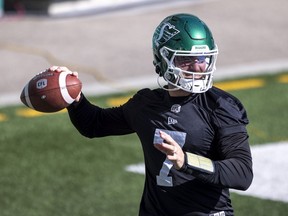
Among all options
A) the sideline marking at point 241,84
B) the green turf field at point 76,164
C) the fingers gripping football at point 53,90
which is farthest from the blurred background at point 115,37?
the fingers gripping football at point 53,90

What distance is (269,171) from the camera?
8953 mm

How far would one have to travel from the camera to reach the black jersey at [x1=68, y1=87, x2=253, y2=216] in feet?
15.8

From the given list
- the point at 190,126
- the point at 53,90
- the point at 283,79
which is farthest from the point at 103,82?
the point at 190,126

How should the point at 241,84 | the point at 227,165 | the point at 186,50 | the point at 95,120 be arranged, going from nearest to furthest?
the point at 227,165 → the point at 186,50 → the point at 95,120 → the point at 241,84

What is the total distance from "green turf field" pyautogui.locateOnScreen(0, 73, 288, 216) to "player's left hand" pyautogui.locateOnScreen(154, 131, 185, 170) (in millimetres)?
3453

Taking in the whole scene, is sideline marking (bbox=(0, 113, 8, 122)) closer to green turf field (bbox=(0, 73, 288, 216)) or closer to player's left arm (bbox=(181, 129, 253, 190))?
green turf field (bbox=(0, 73, 288, 216))

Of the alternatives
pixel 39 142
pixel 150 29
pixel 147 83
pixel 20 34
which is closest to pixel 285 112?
pixel 147 83

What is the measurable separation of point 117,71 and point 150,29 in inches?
64.5

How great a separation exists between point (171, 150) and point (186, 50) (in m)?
0.72

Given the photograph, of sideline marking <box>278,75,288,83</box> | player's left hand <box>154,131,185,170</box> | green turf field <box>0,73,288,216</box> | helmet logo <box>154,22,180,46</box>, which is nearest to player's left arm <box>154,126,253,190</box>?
player's left hand <box>154,131,185,170</box>

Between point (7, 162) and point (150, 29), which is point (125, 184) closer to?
point (7, 162)

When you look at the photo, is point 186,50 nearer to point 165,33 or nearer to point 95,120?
point 165,33

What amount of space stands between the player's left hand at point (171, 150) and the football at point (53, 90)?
1123 millimetres

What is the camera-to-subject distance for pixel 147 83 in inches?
455
